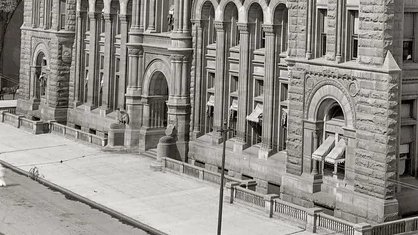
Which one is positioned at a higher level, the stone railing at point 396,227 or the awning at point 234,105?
the awning at point 234,105

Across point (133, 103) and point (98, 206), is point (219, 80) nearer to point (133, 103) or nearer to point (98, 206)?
point (133, 103)

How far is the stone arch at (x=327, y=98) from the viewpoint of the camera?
35500 mm

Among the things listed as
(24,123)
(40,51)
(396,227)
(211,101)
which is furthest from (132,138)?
(396,227)

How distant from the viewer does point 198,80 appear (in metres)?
48.3

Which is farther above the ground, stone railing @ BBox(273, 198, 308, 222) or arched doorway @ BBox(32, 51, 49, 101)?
arched doorway @ BBox(32, 51, 49, 101)

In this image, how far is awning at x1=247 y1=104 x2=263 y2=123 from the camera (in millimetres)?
43416

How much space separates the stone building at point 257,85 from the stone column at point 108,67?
9 centimetres

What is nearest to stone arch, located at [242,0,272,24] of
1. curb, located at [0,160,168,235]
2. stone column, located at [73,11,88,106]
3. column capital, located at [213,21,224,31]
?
column capital, located at [213,21,224,31]

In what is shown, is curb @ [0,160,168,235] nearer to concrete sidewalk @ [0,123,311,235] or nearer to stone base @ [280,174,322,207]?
concrete sidewalk @ [0,123,311,235]

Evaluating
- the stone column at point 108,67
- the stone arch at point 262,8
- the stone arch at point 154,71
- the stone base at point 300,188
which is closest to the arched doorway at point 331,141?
the stone base at point 300,188

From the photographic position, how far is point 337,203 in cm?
3591

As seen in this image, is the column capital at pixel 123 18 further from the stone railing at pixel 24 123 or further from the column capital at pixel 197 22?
the stone railing at pixel 24 123

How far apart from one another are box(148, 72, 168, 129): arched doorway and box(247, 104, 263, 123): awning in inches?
415

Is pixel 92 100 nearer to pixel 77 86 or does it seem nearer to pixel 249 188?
pixel 77 86
